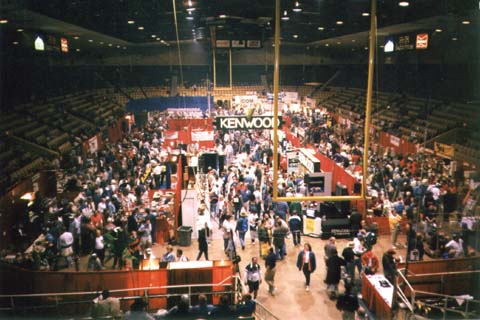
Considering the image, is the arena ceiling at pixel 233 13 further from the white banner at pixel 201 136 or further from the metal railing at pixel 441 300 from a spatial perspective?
the metal railing at pixel 441 300

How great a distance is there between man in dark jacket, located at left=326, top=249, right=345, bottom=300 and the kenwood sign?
3.94m

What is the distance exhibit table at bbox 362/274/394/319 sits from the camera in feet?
27.2

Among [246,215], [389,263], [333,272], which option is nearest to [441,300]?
[389,263]

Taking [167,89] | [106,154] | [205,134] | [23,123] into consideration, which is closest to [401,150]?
[205,134]

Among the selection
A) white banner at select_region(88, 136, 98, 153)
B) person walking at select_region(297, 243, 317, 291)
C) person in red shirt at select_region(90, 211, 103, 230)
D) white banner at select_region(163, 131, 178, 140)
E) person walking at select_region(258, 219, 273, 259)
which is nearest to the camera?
person walking at select_region(297, 243, 317, 291)

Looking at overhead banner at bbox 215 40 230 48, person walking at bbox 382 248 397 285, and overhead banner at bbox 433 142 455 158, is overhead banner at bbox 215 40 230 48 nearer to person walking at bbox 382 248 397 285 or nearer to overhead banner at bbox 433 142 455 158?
person walking at bbox 382 248 397 285

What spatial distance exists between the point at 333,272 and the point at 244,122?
4.94 meters

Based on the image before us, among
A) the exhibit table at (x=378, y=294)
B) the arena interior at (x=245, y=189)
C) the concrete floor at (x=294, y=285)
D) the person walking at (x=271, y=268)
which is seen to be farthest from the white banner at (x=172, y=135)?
the exhibit table at (x=378, y=294)

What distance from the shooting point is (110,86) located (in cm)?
4216

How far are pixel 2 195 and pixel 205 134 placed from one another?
370 inches

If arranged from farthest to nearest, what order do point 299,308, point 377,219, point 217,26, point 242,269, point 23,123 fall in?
point 23,123, point 217,26, point 377,219, point 242,269, point 299,308

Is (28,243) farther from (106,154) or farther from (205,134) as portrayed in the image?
(205,134)

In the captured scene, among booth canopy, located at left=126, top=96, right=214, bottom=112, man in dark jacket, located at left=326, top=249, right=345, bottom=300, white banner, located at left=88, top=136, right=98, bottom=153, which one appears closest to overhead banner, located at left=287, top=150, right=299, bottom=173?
man in dark jacket, located at left=326, top=249, right=345, bottom=300

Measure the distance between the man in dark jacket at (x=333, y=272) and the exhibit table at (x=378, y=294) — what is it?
633 millimetres
